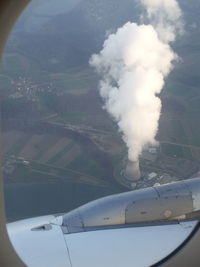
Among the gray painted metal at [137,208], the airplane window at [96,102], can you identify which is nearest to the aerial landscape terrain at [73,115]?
the airplane window at [96,102]

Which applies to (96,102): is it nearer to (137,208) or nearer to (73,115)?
(73,115)

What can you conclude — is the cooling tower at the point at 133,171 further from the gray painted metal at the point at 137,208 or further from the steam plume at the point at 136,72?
the gray painted metal at the point at 137,208

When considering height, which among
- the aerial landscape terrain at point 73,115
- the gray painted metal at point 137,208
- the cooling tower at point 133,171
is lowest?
→ the gray painted metal at point 137,208

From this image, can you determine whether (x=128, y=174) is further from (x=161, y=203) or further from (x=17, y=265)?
(x=17, y=265)

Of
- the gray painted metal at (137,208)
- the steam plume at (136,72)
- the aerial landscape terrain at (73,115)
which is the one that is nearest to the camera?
the gray painted metal at (137,208)

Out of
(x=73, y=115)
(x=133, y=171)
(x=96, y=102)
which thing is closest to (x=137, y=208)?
(x=133, y=171)

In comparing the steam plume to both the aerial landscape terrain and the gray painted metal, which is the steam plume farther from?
the gray painted metal

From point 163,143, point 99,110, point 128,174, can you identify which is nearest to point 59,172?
point 128,174
